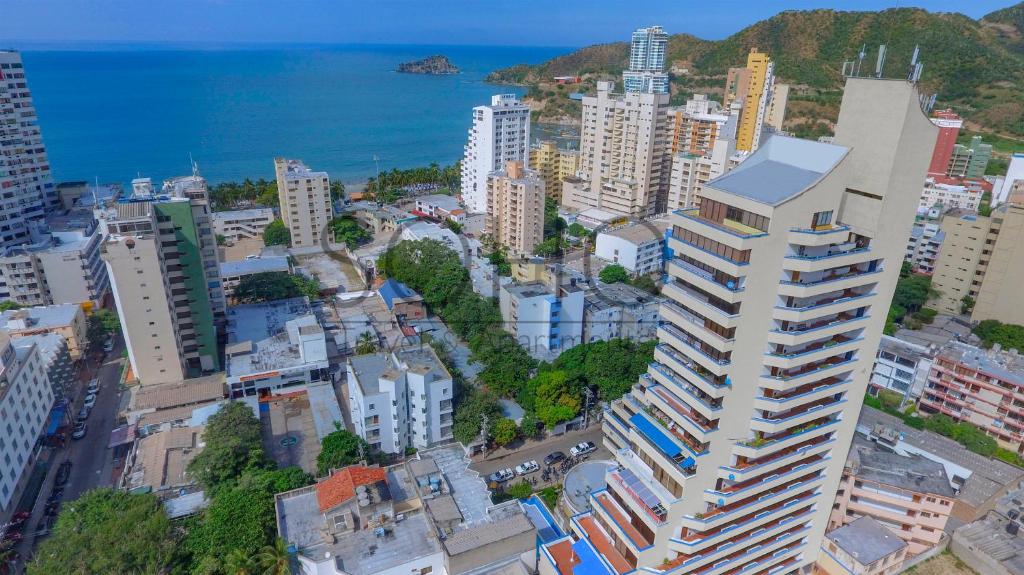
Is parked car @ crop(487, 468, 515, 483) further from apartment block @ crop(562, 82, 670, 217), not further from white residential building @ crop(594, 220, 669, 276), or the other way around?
apartment block @ crop(562, 82, 670, 217)

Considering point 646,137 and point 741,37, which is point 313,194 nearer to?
point 646,137

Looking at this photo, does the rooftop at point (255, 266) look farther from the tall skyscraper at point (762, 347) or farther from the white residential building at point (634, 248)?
the tall skyscraper at point (762, 347)

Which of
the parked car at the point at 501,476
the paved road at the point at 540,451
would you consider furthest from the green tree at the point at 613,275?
the parked car at the point at 501,476

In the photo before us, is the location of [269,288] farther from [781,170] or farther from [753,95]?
[753,95]

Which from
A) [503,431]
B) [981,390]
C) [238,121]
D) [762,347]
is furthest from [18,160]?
[238,121]

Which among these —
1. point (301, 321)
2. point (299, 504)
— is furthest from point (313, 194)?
point (299, 504)

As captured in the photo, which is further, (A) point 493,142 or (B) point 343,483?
(A) point 493,142
